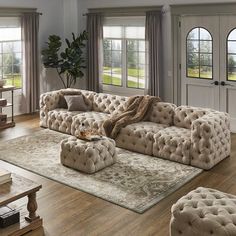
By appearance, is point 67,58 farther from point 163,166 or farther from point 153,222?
point 153,222

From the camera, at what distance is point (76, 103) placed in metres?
8.61

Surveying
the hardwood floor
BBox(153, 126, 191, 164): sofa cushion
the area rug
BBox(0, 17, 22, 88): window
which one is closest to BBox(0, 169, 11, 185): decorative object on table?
the hardwood floor

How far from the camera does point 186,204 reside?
4.05 metres

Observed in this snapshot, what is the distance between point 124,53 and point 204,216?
22.4 feet

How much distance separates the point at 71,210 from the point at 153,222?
103cm

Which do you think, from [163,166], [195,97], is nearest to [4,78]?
[195,97]

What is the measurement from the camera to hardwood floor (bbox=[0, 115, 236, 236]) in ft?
15.3

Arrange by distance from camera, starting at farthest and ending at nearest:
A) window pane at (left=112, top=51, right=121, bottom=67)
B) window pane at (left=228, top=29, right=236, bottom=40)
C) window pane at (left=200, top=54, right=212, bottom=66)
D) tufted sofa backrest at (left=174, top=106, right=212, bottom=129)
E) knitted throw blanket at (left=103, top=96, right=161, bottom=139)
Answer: window pane at (left=112, top=51, right=121, bottom=67) → window pane at (left=200, top=54, right=212, bottom=66) → window pane at (left=228, top=29, right=236, bottom=40) → knitted throw blanket at (left=103, top=96, right=161, bottom=139) → tufted sofa backrest at (left=174, top=106, right=212, bottom=129)

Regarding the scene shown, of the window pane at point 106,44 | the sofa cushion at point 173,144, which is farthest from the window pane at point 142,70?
the sofa cushion at point 173,144

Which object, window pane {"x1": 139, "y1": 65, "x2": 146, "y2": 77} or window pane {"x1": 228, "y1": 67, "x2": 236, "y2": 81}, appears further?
window pane {"x1": 139, "y1": 65, "x2": 146, "y2": 77}

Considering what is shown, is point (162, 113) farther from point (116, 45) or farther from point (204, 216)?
point (204, 216)

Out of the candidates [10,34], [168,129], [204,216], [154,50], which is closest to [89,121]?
[168,129]

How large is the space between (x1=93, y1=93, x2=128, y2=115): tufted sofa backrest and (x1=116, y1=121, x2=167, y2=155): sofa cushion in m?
0.74

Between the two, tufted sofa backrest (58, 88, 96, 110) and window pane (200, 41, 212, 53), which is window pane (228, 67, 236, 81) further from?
tufted sofa backrest (58, 88, 96, 110)
